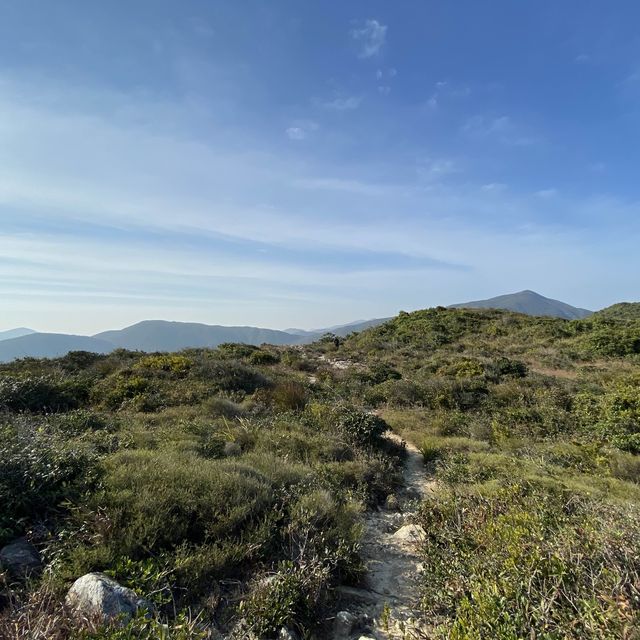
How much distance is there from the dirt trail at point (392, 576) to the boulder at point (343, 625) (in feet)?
0.29

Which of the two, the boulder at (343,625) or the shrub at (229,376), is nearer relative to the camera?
the boulder at (343,625)

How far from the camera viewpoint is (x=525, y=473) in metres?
5.85

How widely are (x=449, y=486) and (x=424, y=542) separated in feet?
5.27

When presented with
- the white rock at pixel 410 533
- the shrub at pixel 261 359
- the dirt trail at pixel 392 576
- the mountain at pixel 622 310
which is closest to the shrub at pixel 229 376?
the shrub at pixel 261 359

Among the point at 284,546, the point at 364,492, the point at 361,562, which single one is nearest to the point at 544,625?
the point at 361,562

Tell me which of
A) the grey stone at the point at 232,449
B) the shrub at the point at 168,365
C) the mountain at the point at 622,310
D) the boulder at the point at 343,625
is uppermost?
the mountain at the point at 622,310

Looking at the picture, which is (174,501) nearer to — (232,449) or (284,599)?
(284,599)

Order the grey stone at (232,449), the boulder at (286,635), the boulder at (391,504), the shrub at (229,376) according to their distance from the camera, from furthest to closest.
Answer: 1. the shrub at (229,376)
2. the grey stone at (232,449)
3. the boulder at (391,504)
4. the boulder at (286,635)

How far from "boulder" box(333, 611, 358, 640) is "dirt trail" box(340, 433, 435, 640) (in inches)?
3.5

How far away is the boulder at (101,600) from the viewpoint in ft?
8.79

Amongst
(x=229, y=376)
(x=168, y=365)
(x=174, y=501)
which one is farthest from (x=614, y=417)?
(x=168, y=365)

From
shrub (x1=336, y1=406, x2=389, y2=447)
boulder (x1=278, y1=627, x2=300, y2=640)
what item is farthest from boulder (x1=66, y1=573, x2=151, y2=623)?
shrub (x1=336, y1=406, x2=389, y2=447)

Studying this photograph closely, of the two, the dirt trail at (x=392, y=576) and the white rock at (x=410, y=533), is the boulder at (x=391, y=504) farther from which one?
the white rock at (x=410, y=533)

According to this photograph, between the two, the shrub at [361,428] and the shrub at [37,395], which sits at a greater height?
the shrub at [37,395]
